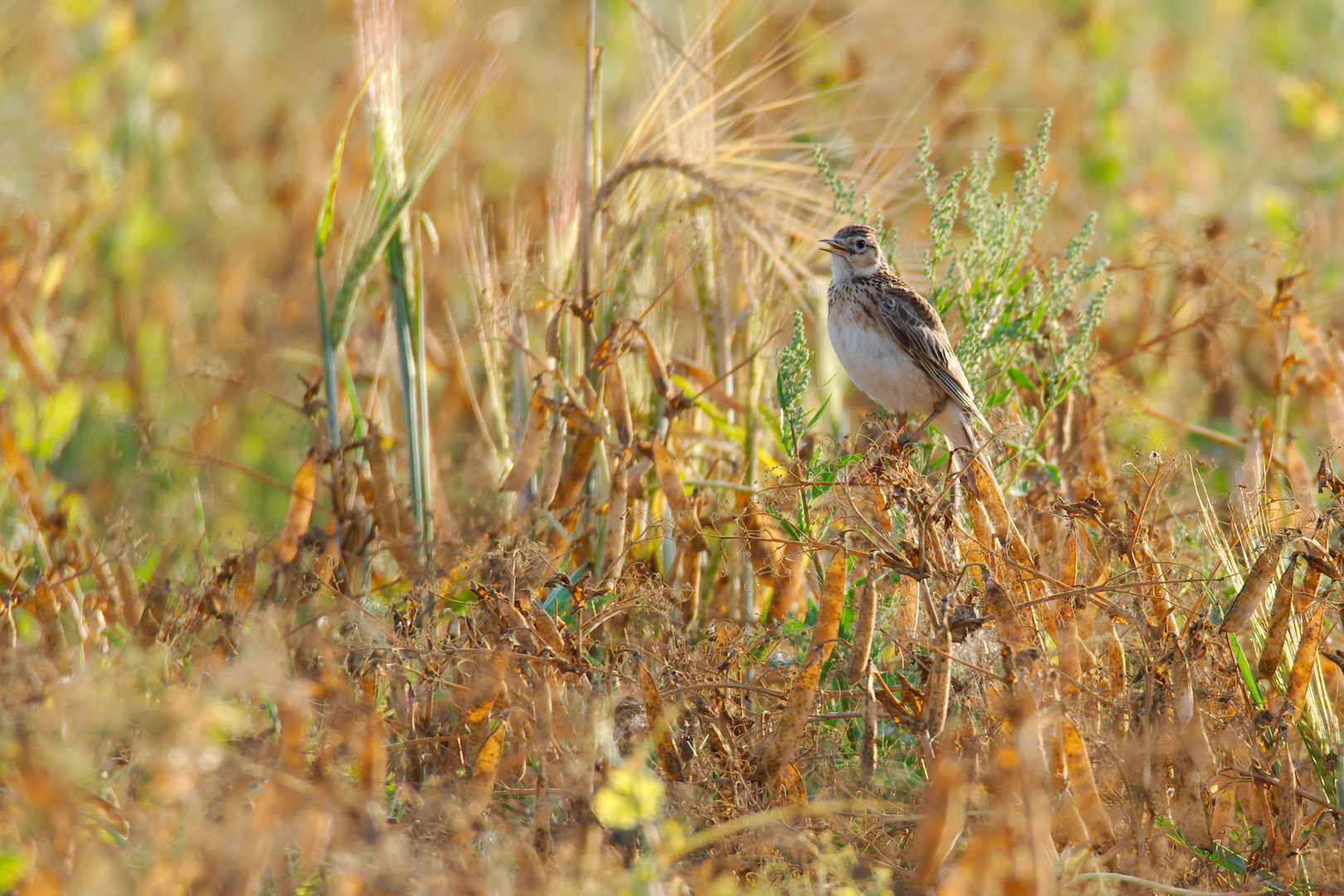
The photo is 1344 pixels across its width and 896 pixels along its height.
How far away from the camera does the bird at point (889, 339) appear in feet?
12.6

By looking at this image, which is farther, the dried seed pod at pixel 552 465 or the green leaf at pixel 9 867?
the dried seed pod at pixel 552 465

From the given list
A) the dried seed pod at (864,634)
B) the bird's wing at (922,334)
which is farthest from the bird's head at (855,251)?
the dried seed pod at (864,634)

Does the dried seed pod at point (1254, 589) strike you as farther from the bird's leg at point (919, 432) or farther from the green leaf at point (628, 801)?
the green leaf at point (628, 801)

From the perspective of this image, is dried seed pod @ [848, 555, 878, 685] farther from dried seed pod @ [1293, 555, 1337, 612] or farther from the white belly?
the white belly

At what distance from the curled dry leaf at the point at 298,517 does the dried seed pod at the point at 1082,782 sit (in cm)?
216

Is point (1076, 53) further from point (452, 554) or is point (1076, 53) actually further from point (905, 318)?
point (452, 554)

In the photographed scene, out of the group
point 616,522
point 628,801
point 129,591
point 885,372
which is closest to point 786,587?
point 616,522

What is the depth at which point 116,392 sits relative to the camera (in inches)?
227

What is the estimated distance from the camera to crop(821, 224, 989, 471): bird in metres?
3.84

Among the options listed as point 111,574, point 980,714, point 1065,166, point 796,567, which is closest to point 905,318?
point 796,567

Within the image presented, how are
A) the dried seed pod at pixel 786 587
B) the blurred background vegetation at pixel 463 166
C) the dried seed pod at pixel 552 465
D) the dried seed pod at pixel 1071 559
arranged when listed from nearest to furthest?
the dried seed pod at pixel 1071 559 → the dried seed pod at pixel 786 587 → the dried seed pod at pixel 552 465 → the blurred background vegetation at pixel 463 166

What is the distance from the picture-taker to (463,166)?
841 cm

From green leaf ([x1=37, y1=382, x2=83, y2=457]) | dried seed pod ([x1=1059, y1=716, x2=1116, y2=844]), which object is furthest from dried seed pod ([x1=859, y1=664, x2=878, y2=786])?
green leaf ([x1=37, y1=382, x2=83, y2=457])

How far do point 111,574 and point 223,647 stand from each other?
70 centimetres
